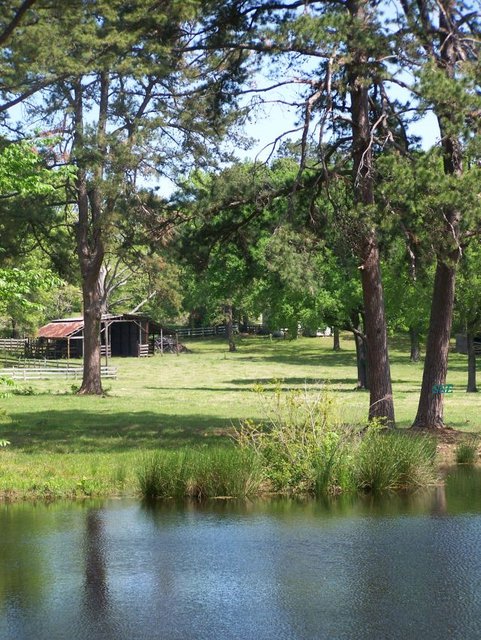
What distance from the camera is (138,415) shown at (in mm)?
27062

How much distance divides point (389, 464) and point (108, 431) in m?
9.20

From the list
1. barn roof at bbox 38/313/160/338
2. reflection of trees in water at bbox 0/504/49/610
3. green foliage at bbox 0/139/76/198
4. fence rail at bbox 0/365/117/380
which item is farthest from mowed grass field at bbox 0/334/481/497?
barn roof at bbox 38/313/160/338

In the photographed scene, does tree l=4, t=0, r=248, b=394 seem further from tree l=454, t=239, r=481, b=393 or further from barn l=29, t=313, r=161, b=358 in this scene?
barn l=29, t=313, r=161, b=358

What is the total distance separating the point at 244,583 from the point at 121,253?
21.1m

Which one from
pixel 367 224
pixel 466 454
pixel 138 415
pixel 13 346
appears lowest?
pixel 466 454

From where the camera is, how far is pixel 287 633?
866 centimetres

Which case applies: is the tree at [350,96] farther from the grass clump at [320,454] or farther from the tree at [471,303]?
the tree at [471,303]

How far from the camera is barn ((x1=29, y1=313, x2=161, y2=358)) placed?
2731 inches

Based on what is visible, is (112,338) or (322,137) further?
(112,338)

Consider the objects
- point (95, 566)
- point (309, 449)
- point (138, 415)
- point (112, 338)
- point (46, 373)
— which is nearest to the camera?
point (95, 566)

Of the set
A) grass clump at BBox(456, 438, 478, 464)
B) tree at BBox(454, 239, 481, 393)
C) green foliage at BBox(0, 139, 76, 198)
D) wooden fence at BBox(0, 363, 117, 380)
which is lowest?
grass clump at BBox(456, 438, 478, 464)

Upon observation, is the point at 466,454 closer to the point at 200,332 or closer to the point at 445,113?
the point at 445,113

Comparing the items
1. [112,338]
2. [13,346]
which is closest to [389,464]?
[112,338]

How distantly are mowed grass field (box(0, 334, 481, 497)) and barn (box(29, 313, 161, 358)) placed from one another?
8636 millimetres
